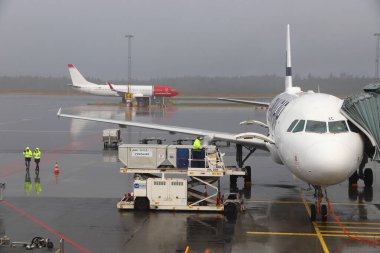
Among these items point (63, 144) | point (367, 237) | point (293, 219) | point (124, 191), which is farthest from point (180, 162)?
point (63, 144)

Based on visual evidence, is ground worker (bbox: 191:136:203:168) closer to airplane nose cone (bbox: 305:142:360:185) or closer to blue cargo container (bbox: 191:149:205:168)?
blue cargo container (bbox: 191:149:205:168)

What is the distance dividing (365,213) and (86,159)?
19.5 m

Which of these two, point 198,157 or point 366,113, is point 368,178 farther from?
point 198,157

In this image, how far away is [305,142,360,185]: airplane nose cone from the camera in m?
15.9

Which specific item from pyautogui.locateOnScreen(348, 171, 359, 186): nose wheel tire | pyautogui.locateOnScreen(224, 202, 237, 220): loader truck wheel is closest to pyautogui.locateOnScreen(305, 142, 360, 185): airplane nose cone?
pyautogui.locateOnScreen(224, 202, 237, 220): loader truck wheel

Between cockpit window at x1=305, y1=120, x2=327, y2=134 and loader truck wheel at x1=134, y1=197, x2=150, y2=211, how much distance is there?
7141mm

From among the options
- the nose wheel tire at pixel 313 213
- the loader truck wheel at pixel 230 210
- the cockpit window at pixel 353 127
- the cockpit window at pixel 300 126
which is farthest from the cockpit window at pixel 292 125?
the loader truck wheel at pixel 230 210

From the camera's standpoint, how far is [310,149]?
16375 millimetres

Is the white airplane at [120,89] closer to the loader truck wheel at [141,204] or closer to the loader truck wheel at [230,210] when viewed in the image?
the loader truck wheel at [141,204]

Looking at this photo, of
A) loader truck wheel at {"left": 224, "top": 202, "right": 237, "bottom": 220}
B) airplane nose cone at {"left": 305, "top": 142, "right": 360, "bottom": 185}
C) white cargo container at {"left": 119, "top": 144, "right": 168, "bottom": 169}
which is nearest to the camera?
airplane nose cone at {"left": 305, "top": 142, "right": 360, "bottom": 185}

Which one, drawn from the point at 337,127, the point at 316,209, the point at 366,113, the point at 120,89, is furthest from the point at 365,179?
the point at 120,89

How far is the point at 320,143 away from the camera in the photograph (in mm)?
16328

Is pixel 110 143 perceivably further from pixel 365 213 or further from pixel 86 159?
pixel 365 213

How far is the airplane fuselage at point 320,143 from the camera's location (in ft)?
52.4
